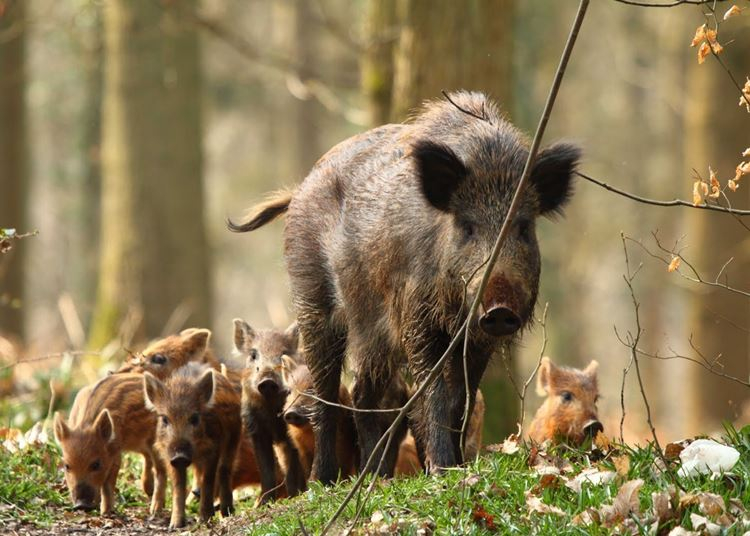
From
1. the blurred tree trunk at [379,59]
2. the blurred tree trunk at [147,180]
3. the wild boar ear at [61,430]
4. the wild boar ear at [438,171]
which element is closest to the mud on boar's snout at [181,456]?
the wild boar ear at [61,430]

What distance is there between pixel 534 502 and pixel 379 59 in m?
6.97

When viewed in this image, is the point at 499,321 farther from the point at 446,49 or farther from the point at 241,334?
the point at 446,49

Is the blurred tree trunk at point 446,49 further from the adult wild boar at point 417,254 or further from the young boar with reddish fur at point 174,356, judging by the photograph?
the young boar with reddish fur at point 174,356

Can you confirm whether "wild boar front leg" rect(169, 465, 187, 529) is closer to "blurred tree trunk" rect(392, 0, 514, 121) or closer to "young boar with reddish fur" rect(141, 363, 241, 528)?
"young boar with reddish fur" rect(141, 363, 241, 528)

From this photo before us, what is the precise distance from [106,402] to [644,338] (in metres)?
22.8

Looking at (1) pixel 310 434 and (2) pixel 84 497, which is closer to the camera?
(2) pixel 84 497

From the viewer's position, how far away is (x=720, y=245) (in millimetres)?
17094

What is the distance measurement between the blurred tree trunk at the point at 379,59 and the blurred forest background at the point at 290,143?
0.9 inches

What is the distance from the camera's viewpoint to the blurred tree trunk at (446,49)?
10.7 m

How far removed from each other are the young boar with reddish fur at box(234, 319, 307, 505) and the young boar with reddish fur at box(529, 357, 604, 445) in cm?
181

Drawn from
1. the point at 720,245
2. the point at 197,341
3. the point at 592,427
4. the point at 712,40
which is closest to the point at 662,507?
the point at 712,40

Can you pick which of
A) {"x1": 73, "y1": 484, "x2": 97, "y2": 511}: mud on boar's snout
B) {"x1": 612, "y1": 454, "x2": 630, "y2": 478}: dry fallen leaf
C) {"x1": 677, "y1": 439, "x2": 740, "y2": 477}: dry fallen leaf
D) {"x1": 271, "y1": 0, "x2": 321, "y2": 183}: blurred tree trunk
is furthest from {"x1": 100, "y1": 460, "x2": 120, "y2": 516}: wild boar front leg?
{"x1": 271, "y1": 0, "x2": 321, "y2": 183}: blurred tree trunk

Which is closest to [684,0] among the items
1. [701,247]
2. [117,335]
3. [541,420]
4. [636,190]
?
[541,420]

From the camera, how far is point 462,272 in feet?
22.5
